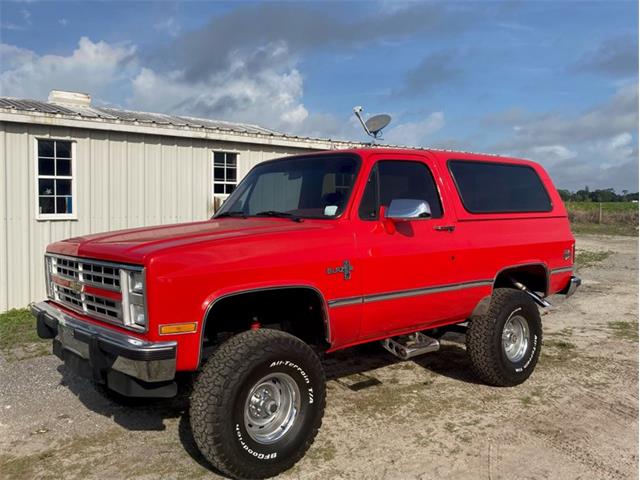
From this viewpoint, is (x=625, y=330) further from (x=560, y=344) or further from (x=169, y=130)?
(x=169, y=130)

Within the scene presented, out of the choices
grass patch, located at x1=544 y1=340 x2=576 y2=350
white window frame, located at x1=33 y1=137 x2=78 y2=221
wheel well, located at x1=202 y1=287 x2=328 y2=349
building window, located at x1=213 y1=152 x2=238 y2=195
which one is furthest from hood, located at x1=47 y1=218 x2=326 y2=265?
building window, located at x1=213 y1=152 x2=238 y2=195

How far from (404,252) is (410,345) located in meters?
0.91

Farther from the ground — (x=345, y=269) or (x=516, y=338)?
(x=345, y=269)

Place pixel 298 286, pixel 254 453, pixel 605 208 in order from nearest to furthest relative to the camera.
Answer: pixel 254 453 → pixel 298 286 → pixel 605 208

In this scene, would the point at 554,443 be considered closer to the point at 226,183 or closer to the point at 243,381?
the point at 243,381

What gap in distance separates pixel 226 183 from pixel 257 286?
842 cm

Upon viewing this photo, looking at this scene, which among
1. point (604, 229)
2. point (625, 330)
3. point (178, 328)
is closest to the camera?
point (178, 328)

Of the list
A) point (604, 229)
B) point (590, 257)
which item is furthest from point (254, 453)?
point (604, 229)

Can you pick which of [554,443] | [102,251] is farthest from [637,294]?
[102,251]

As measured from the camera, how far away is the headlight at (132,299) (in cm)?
328

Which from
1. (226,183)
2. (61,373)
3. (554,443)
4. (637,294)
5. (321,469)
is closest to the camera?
(321,469)

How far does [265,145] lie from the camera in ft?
39.2

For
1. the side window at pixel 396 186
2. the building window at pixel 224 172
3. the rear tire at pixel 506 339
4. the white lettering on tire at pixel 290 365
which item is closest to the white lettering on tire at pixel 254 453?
the white lettering on tire at pixel 290 365

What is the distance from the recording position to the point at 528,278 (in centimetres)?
598
